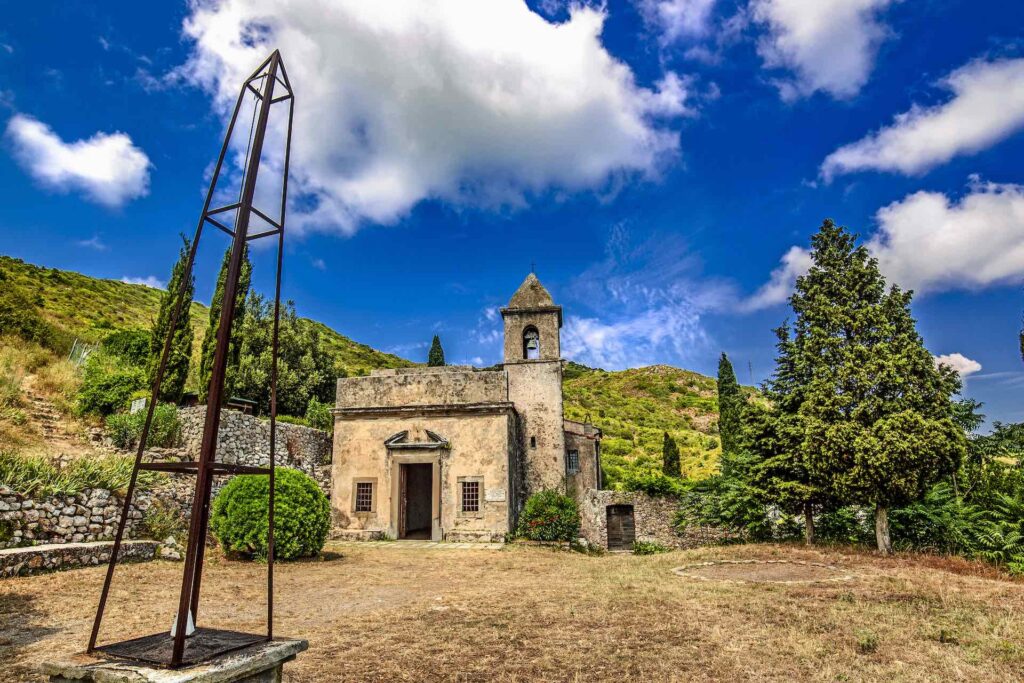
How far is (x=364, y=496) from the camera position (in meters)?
19.0

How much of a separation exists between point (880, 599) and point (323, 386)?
25768 millimetres

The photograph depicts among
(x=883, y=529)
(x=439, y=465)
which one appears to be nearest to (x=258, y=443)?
(x=439, y=465)

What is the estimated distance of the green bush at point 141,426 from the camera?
611 inches

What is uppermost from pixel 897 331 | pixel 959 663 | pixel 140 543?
pixel 897 331

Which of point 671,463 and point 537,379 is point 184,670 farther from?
point 671,463

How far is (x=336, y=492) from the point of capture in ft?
62.8

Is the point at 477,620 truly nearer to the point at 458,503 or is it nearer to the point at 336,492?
the point at 458,503

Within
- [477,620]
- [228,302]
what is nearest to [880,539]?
[477,620]

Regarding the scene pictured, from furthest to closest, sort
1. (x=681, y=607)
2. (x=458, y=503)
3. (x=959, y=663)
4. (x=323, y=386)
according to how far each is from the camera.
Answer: (x=323, y=386), (x=458, y=503), (x=681, y=607), (x=959, y=663)

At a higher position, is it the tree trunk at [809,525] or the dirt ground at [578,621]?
the tree trunk at [809,525]

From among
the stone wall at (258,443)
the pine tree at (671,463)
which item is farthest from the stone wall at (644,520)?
the pine tree at (671,463)

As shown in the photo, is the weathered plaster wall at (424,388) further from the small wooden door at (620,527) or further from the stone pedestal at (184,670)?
the stone pedestal at (184,670)

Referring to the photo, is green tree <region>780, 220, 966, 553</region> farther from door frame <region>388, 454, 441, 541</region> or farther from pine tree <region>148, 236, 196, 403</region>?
pine tree <region>148, 236, 196, 403</region>

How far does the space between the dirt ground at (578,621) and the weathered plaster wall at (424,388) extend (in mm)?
8489
